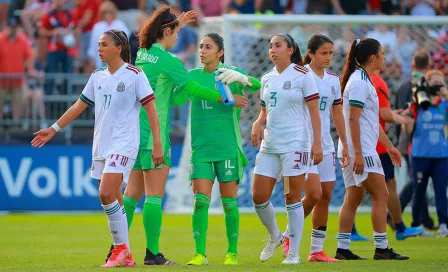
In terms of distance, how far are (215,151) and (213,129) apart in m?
0.22

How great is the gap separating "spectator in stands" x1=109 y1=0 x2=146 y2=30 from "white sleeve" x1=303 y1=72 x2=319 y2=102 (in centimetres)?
1280

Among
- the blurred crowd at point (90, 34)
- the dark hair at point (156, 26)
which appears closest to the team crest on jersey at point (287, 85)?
the dark hair at point (156, 26)

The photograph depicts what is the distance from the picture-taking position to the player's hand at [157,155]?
9.16 metres

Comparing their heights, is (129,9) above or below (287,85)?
above

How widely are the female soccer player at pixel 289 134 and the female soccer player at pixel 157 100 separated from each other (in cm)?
38

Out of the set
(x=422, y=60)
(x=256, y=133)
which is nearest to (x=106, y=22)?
(x=422, y=60)

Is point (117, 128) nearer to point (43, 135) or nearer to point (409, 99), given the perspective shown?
point (43, 135)

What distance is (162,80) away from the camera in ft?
32.1

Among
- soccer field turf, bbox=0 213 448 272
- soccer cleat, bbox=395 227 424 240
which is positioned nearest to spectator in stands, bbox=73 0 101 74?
soccer field turf, bbox=0 213 448 272

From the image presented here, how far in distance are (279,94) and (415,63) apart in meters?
4.66

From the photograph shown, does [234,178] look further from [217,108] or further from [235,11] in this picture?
[235,11]

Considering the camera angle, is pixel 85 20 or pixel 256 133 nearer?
pixel 256 133

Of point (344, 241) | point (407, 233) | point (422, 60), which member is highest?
point (422, 60)

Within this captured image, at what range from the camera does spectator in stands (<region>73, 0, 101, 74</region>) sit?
21.5m
